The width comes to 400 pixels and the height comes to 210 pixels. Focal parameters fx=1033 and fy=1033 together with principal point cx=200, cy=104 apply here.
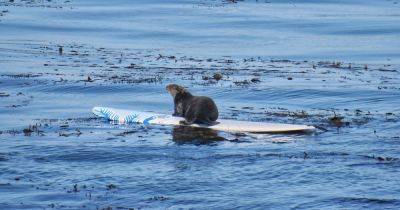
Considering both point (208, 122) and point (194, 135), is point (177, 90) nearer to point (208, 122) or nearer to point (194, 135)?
point (208, 122)

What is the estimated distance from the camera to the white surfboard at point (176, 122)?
609 inches

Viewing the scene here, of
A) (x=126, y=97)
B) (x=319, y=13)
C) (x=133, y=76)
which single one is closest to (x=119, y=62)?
(x=133, y=76)

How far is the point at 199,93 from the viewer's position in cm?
2002

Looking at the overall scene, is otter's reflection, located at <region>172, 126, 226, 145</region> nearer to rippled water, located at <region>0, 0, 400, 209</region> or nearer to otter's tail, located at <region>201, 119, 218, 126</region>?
rippled water, located at <region>0, 0, 400, 209</region>

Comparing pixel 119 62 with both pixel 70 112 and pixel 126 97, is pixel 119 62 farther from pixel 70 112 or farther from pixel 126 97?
pixel 70 112

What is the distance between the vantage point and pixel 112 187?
12.4 metres

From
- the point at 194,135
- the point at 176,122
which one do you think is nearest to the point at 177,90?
the point at 176,122

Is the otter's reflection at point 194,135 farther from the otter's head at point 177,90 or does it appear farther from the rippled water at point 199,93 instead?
the otter's head at point 177,90

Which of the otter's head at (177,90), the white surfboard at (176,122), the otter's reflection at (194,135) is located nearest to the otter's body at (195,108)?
the otter's head at (177,90)

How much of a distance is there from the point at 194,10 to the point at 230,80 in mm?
14833

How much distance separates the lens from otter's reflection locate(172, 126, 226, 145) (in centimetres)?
1512

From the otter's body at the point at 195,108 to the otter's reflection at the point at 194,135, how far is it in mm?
248

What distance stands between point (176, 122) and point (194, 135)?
3.08 feet

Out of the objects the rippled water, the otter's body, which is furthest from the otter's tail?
the rippled water
